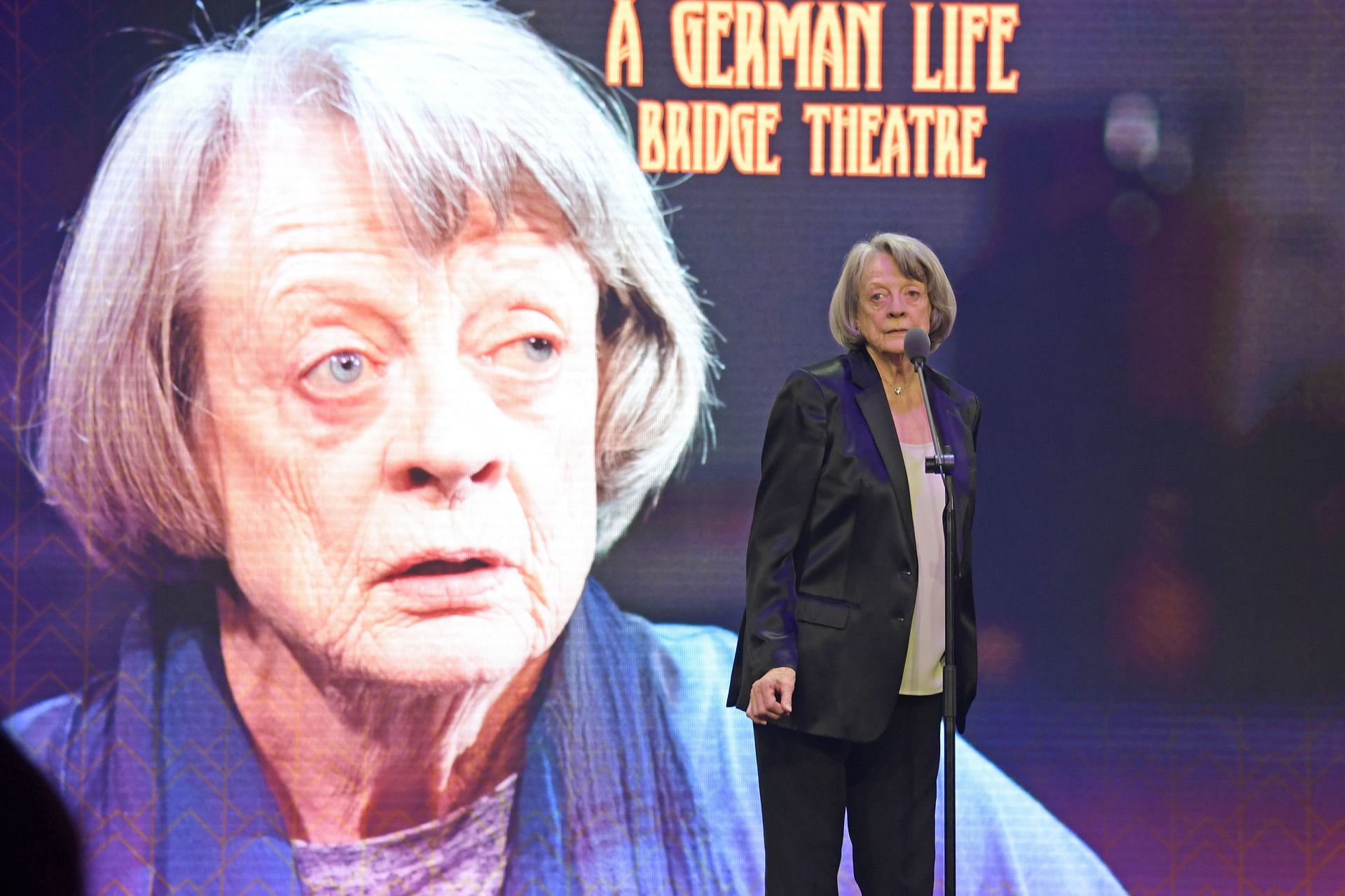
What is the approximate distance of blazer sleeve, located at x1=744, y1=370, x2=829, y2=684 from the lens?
6.50 ft

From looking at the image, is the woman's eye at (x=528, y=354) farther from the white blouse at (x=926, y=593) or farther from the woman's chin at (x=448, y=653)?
the white blouse at (x=926, y=593)

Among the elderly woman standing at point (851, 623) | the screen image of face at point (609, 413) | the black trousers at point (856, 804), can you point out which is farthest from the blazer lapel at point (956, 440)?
the screen image of face at point (609, 413)

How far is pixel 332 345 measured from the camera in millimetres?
2941

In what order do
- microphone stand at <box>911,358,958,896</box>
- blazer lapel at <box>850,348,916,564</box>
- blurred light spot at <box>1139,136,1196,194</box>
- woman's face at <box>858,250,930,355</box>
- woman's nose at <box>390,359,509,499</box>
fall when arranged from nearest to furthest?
microphone stand at <box>911,358,958,896</box> → blazer lapel at <box>850,348,916,564</box> → woman's face at <box>858,250,930,355</box> → woman's nose at <box>390,359,509,499</box> → blurred light spot at <box>1139,136,1196,194</box>

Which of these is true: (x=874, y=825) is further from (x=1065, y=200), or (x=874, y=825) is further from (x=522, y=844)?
(x=1065, y=200)

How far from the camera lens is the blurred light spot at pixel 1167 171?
3.10 meters

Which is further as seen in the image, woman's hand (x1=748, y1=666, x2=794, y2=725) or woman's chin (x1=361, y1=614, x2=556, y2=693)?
woman's chin (x1=361, y1=614, x2=556, y2=693)

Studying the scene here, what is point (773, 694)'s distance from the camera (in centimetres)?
193

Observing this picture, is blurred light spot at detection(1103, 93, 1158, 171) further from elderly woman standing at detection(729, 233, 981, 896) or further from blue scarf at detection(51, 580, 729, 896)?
blue scarf at detection(51, 580, 729, 896)

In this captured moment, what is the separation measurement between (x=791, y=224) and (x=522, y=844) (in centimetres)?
161

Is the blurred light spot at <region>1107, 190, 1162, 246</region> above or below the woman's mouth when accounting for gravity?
above

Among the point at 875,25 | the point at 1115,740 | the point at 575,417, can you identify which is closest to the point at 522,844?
the point at 575,417

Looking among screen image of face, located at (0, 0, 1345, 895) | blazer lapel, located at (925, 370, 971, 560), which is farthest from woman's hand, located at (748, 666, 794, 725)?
screen image of face, located at (0, 0, 1345, 895)

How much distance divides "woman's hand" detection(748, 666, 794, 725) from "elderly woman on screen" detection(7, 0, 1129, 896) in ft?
3.70
